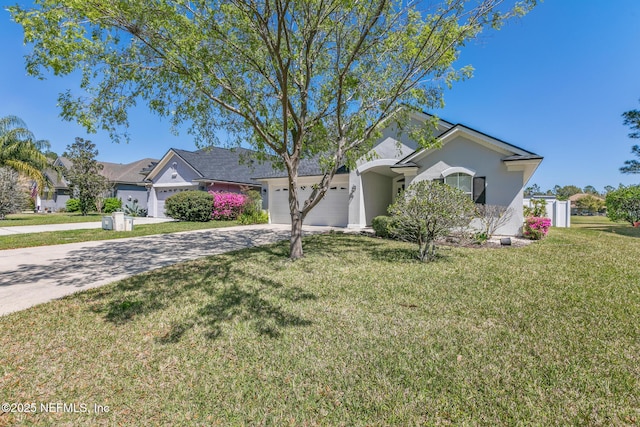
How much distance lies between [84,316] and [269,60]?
7438 mm

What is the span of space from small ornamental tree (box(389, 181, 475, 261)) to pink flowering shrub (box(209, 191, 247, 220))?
14903mm

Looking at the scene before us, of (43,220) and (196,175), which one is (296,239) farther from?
(43,220)

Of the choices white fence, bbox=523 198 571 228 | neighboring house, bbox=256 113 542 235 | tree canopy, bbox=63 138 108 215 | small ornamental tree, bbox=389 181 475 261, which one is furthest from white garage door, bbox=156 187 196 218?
white fence, bbox=523 198 571 228

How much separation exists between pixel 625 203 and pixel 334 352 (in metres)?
21.3

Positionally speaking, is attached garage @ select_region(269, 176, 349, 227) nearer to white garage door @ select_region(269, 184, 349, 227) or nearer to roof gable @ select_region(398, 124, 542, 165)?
white garage door @ select_region(269, 184, 349, 227)

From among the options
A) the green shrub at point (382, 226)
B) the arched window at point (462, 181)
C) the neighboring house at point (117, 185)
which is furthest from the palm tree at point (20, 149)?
the arched window at point (462, 181)

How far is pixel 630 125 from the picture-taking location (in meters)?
21.2

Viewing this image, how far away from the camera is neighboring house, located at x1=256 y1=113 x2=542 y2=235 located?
11578 millimetres

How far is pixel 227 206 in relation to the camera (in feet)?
66.8

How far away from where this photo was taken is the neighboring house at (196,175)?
2288 centimetres

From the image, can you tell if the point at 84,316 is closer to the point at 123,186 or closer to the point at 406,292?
the point at 406,292

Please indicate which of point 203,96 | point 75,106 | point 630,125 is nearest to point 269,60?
point 203,96

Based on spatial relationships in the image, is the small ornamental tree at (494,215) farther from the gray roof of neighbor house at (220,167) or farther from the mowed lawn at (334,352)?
the gray roof of neighbor house at (220,167)

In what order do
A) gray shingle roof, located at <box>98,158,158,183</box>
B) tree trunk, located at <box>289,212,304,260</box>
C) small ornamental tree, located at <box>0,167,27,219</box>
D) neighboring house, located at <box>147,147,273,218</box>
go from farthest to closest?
gray shingle roof, located at <box>98,158,158,183</box> → neighboring house, located at <box>147,147,273,218</box> → small ornamental tree, located at <box>0,167,27,219</box> → tree trunk, located at <box>289,212,304,260</box>
